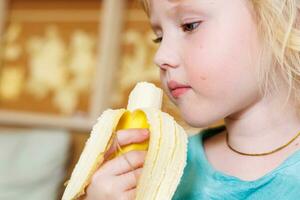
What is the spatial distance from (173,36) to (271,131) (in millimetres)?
197

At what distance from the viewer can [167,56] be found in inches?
28.0

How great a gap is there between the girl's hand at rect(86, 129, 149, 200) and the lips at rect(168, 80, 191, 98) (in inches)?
2.9

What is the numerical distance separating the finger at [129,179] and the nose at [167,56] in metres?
0.15

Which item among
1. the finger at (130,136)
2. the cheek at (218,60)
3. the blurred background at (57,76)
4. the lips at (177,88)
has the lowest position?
the blurred background at (57,76)

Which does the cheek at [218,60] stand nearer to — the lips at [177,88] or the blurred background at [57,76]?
the lips at [177,88]

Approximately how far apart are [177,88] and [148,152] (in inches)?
4.4

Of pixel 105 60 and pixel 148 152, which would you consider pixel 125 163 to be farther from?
pixel 105 60

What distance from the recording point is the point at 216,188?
2.44 feet

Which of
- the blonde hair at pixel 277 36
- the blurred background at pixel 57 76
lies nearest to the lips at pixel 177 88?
the blonde hair at pixel 277 36

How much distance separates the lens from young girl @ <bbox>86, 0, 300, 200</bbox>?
2.28 feet

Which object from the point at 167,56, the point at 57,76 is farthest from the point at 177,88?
the point at 57,76

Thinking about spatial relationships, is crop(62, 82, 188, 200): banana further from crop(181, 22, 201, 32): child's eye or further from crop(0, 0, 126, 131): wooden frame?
crop(0, 0, 126, 131): wooden frame

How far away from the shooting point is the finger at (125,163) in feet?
2.24

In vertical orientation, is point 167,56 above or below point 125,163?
above
